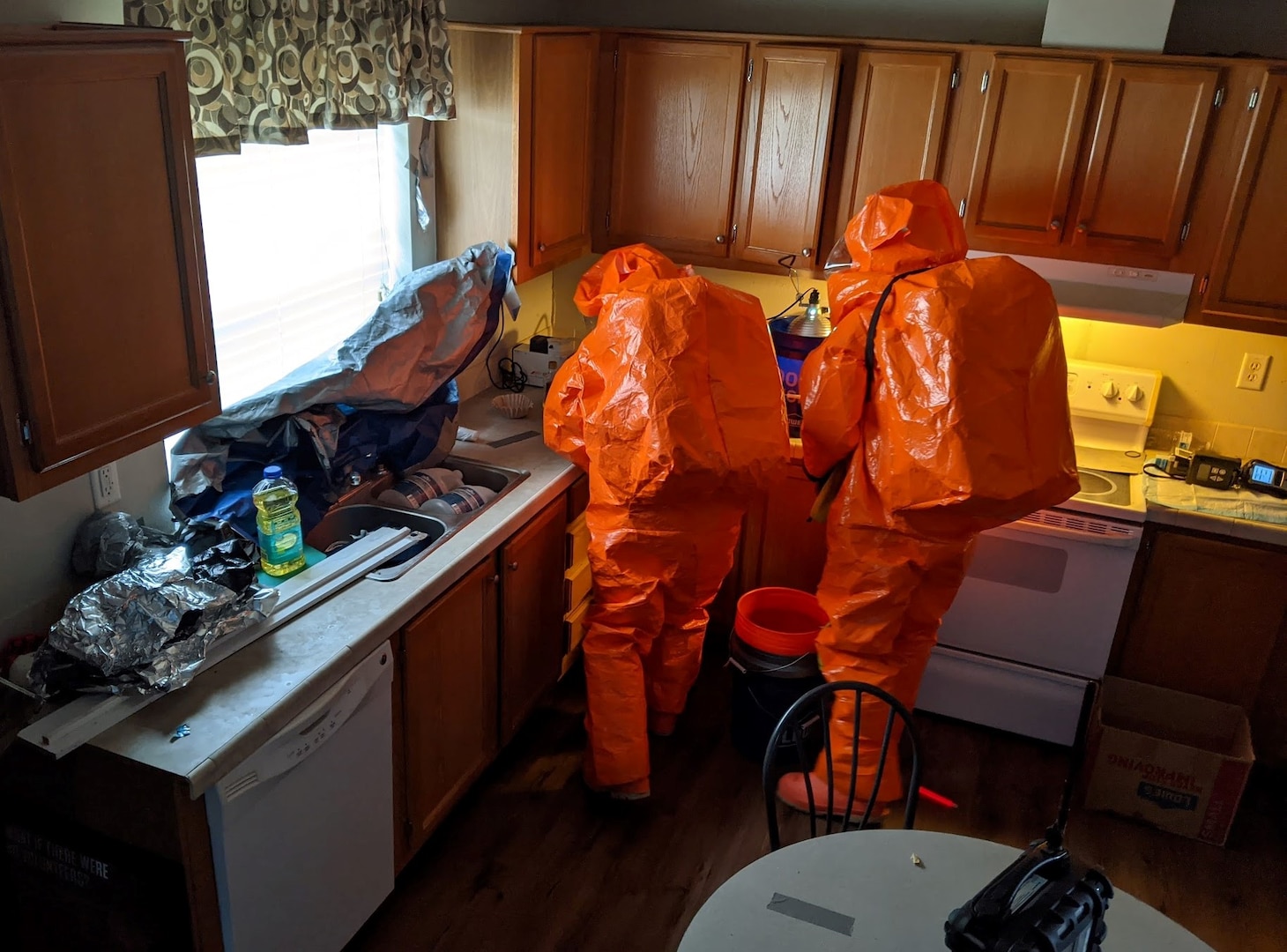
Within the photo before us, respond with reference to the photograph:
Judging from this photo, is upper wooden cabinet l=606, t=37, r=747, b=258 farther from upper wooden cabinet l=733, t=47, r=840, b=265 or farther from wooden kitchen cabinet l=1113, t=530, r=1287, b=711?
wooden kitchen cabinet l=1113, t=530, r=1287, b=711

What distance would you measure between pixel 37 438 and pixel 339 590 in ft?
2.63

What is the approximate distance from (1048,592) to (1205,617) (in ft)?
1.54

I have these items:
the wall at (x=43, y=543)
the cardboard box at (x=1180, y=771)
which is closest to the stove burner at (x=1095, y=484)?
the cardboard box at (x=1180, y=771)

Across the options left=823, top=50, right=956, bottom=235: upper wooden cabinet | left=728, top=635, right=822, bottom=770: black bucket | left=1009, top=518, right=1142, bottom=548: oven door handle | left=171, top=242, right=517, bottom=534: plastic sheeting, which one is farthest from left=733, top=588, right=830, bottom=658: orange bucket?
left=823, top=50, right=956, bottom=235: upper wooden cabinet

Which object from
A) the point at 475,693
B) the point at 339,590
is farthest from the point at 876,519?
the point at 339,590

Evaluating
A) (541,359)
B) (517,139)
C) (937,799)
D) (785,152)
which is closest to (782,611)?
(937,799)

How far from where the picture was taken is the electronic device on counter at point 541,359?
3520 mm

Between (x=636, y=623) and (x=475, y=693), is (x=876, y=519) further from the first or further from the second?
(x=475, y=693)

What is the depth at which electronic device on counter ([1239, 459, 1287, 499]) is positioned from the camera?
10.3ft

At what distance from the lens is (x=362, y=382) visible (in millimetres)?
2633

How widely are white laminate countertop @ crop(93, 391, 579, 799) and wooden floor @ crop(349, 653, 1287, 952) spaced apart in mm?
837

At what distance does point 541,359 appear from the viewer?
3525 millimetres

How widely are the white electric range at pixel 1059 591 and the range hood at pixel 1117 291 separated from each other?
0.35 m

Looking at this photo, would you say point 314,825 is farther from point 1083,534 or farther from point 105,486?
point 1083,534
